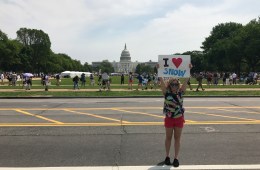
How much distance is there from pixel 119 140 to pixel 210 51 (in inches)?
3601

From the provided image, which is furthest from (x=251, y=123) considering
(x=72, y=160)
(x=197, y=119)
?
(x=72, y=160)

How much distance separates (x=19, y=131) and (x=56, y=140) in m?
1.91

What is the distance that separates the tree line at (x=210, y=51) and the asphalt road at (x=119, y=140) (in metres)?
39.3

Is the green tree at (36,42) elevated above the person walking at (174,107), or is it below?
above

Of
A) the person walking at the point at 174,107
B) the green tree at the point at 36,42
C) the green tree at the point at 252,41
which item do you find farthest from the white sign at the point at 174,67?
the green tree at the point at 36,42

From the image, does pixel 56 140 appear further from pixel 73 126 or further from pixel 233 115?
pixel 233 115

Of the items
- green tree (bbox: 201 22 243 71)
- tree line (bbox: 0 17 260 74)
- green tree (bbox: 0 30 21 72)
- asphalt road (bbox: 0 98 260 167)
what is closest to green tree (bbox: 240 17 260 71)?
tree line (bbox: 0 17 260 74)

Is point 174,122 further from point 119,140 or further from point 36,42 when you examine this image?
point 36,42

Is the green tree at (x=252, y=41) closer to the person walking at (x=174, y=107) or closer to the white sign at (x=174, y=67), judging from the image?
the white sign at (x=174, y=67)

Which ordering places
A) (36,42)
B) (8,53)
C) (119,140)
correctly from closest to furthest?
(119,140), (8,53), (36,42)

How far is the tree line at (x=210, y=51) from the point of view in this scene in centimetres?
7994

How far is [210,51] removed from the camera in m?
97.9

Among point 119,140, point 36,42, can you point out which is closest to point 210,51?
point 36,42

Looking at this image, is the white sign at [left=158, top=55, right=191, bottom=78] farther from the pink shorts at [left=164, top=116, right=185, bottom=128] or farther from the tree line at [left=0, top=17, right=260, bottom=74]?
the tree line at [left=0, top=17, right=260, bottom=74]
